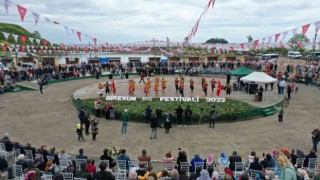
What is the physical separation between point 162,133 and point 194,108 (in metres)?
4.16

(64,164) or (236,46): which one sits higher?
(236,46)

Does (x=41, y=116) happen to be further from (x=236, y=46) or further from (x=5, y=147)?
(x=236, y=46)

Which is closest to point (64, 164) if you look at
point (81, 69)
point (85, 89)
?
point (85, 89)

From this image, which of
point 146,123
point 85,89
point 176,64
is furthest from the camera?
point 176,64

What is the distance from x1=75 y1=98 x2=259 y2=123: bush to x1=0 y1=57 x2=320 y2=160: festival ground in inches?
23.7

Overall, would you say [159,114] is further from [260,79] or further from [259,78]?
[259,78]

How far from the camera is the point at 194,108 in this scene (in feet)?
67.4

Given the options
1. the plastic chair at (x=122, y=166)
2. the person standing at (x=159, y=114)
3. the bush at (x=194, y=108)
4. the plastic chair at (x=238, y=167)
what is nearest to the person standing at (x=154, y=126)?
the person standing at (x=159, y=114)

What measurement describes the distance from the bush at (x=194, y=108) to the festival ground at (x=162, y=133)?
603mm

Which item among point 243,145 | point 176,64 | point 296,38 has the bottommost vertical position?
point 243,145

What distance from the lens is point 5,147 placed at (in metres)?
12.7

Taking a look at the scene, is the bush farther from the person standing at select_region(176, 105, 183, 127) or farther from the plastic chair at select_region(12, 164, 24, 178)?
the plastic chair at select_region(12, 164, 24, 178)

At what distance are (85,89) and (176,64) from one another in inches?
746

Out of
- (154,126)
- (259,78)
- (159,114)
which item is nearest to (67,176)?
(154,126)
